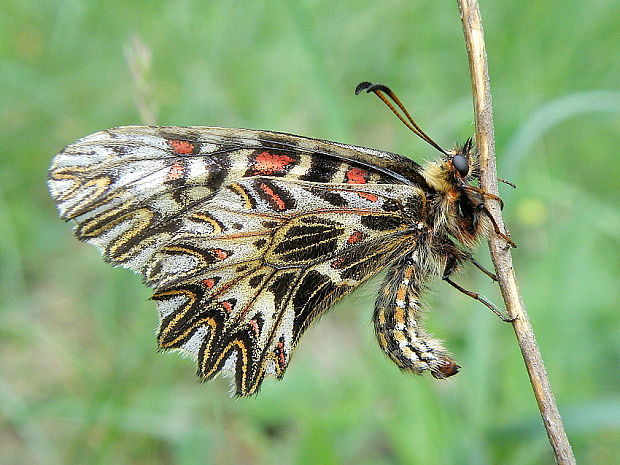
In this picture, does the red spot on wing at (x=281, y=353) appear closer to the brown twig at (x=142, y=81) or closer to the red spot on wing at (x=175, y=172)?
the red spot on wing at (x=175, y=172)

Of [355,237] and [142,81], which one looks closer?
[355,237]

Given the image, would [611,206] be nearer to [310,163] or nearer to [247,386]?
[310,163]

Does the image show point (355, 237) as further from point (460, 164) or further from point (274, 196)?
point (460, 164)

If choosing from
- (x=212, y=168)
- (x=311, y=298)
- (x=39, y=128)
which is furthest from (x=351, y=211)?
(x=39, y=128)

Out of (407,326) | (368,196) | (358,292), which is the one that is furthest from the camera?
(358,292)

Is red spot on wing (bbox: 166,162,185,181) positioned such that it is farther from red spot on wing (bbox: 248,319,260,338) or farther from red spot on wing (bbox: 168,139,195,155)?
red spot on wing (bbox: 248,319,260,338)

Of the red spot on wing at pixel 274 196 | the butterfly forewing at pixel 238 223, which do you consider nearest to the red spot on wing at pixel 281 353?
the butterfly forewing at pixel 238 223

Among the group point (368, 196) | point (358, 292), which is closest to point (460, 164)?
point (368, 196)
